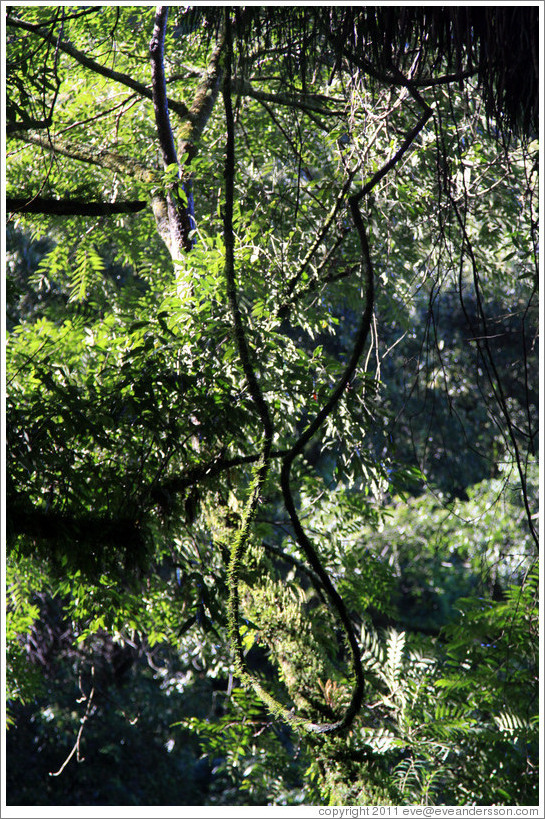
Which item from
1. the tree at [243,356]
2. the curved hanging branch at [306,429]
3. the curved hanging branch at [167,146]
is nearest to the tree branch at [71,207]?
the tree at [243,356]

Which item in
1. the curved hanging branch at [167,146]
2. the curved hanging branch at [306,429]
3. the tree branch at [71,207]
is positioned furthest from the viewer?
the curved hanging branch at [167,146]

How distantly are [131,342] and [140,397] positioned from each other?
1.14 feet

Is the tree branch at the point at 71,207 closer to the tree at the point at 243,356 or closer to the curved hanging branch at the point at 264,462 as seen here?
the tree at the point at 243,356

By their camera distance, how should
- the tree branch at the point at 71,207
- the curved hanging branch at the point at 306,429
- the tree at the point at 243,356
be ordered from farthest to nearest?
the tree branch at the point at 71,207, the tree at the point at 243,356, the curved hanging branch at the point at 306,429

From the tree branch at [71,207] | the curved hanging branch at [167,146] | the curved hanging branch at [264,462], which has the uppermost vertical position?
the curved hanging branch at [167,146]

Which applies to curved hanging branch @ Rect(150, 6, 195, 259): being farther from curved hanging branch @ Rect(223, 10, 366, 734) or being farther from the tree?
curved hanging branch @ Rect(223, 10, 366, 734)

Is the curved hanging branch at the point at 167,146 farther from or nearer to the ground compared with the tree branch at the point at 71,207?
farther from the ground

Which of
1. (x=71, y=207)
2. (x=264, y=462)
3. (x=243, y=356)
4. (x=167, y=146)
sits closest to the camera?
(x=243, y=356)

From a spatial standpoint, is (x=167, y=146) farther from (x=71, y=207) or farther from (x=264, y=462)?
(x=264, y=462)

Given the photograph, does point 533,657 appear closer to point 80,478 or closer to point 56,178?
point 80,478

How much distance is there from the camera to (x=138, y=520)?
1742 mm

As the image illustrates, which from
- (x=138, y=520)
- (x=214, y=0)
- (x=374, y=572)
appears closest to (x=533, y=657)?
(x=374, y=572)

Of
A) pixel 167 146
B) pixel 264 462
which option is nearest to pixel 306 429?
pixel 264 462

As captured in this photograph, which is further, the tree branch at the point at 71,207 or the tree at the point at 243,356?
the tree branch at the point at 71,207
